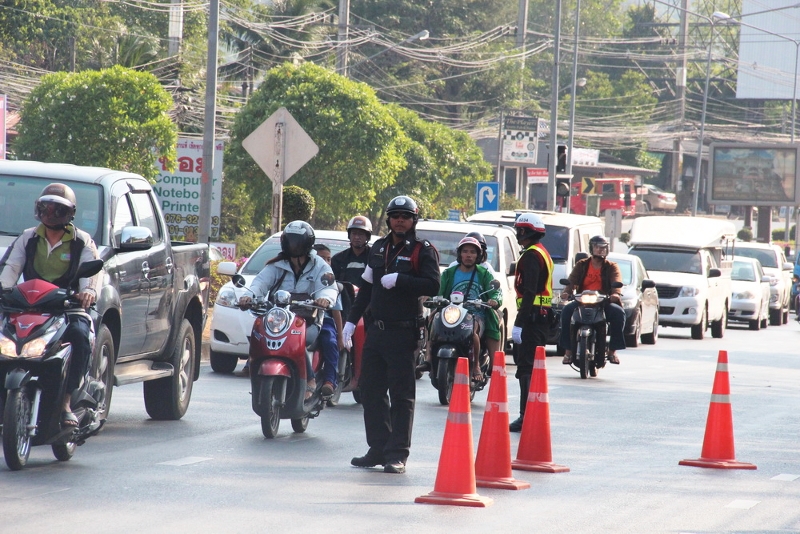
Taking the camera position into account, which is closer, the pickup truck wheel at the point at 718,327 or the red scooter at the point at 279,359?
the red scooter at the point at 279,359

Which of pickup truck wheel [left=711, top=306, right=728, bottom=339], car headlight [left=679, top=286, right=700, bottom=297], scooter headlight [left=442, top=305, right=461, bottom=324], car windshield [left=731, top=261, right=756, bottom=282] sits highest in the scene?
scooter headlight [left=442, top=305, right=461, bottom=324]

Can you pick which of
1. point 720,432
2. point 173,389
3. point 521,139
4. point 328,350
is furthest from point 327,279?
point 521,139

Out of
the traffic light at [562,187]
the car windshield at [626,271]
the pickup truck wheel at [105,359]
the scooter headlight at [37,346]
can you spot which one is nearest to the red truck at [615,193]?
the traffic light at [562,187]

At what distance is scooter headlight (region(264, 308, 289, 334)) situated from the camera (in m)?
10.2

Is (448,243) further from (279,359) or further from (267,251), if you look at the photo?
(279,359)

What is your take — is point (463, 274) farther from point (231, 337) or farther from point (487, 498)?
point (487, 498)

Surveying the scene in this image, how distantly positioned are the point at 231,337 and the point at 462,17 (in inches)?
2441

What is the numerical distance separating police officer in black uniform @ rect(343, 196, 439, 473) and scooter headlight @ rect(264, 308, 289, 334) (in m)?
1.31

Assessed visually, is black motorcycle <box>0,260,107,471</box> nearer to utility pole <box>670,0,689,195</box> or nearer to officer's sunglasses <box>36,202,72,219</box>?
officer's sunglasses <box>36,202,72,219</box>

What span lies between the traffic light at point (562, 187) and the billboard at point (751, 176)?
22202 mm

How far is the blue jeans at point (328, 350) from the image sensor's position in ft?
35.1

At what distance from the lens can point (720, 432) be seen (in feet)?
32.6

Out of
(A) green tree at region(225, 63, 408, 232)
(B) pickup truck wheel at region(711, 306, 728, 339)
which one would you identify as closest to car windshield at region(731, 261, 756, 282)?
(B) pickup truck wheel at region(711, 306, 728, 339)

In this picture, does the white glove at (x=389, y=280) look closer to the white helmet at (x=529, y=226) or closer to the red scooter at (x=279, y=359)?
the red scooter at (x=279, y=359)
